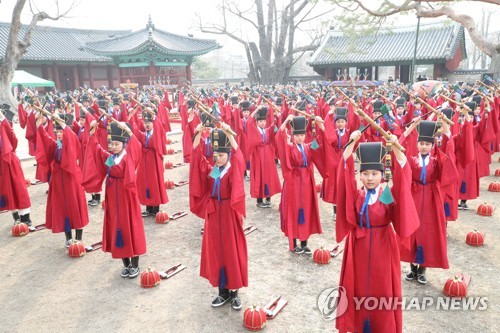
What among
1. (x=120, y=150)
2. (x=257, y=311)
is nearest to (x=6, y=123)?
(x=120, y=150)

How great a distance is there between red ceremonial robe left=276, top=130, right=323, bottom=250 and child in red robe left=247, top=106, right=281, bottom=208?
262cm

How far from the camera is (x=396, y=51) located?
32594mm

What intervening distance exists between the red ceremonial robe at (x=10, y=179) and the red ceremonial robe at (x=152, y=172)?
2.37m

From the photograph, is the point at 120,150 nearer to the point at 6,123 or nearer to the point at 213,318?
the point at 213,318

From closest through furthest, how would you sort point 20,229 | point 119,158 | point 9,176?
point 119,158, point 9,176, point 20,229

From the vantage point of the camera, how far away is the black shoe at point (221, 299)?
5598mm

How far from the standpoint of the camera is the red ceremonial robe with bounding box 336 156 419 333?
417cm

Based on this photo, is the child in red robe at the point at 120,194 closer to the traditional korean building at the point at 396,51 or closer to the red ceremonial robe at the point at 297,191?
the red ceremonial robe at the point at 297,191

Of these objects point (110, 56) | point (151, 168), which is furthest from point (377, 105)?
point (110, 56)

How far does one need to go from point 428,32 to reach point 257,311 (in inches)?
1341

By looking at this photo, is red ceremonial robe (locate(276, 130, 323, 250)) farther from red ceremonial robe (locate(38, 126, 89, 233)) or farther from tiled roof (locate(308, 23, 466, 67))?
tiled roof (locate(308, 23, 466, 67))

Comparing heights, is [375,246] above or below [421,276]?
above

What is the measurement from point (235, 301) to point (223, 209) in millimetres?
1316

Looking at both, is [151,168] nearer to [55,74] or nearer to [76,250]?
[76,250]
